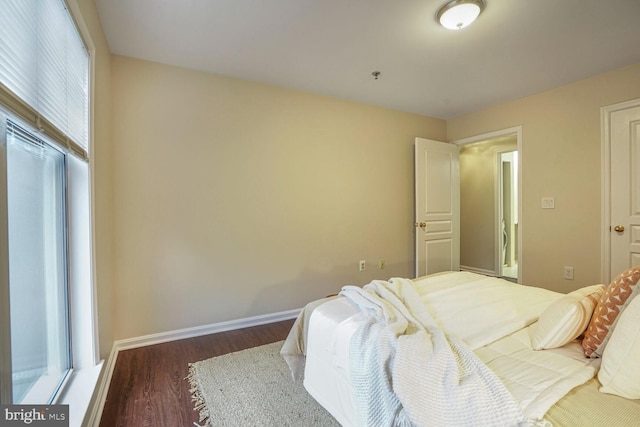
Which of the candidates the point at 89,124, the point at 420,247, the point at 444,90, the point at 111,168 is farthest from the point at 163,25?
the point at 420,247

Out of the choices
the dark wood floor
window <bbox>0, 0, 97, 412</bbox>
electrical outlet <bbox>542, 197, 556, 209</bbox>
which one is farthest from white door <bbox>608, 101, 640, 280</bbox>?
window <bbox>0, 0, 97, 412</bbox>

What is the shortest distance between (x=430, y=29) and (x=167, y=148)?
88.0 inches

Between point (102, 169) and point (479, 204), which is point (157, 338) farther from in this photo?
point (479, 204)

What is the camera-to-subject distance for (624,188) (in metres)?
2.61

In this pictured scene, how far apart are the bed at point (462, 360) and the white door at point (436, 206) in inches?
79.5

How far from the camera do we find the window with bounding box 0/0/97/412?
0.89 m

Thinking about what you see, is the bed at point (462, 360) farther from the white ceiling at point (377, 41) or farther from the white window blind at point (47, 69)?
the white ceiling at point (377, 41)

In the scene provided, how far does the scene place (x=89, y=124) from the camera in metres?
1.67

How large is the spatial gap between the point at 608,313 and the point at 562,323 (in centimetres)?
15

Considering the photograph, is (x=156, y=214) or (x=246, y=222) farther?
(x=246, y=222)

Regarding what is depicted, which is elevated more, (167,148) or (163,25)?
(163,25)

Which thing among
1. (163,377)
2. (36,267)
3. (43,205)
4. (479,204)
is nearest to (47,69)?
(43,205)

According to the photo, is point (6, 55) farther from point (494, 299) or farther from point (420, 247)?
point (420, 247)

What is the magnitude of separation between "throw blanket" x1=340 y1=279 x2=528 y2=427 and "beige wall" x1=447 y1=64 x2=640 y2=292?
2675 mm
